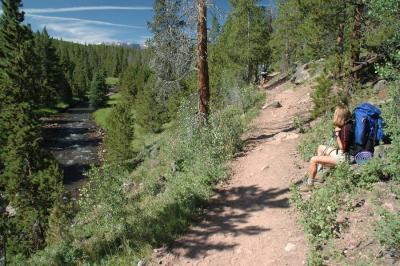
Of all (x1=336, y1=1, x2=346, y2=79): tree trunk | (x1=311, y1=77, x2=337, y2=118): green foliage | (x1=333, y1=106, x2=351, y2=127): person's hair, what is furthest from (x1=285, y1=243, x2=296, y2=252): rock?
(x1=336, y1=1, x2=346, y2=79): tree trunk

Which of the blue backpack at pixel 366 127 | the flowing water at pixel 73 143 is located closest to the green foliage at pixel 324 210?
the blue backpack at pixel 366 127

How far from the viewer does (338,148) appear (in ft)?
25.7

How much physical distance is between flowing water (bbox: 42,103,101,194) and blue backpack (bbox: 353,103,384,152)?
23.6 meters

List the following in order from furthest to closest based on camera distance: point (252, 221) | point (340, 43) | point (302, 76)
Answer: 1. point (302, 76)
2. point (340, 43)
3. point (252, 221)

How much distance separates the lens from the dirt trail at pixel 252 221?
668cm

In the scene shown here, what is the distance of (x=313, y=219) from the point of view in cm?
642

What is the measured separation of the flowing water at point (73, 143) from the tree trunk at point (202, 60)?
1828cm

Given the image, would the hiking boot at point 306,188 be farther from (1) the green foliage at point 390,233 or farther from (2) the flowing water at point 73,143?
(2) the flowing water at point 73,143

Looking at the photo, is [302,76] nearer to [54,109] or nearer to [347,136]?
[347,136]

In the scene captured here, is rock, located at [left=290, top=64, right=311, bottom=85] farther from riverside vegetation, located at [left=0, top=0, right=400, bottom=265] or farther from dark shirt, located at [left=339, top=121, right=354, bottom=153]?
dark shirt, located at [left=339, top=121, right=354, bottom=153]

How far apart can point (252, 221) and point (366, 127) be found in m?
2.92

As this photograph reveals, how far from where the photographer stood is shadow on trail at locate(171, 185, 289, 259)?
7.16 meters

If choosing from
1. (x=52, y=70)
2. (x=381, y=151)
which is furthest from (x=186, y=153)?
(x=52, y=70)

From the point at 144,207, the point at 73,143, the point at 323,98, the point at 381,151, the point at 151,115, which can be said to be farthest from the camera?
the point at 73,143
